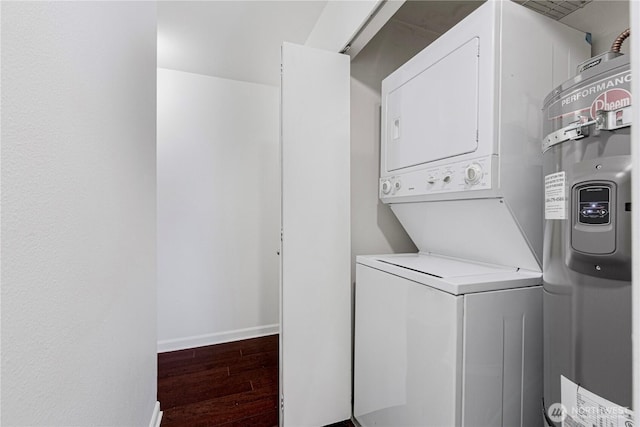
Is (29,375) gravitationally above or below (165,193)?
below

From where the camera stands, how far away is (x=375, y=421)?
60.5 inches

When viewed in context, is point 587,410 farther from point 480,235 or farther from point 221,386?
point 221,386

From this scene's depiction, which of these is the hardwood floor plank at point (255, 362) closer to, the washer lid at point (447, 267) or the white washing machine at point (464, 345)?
the white washing machine at point (464, 345)

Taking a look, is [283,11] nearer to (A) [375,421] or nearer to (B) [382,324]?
(B) [382,324]

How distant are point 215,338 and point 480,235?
8.91 ft

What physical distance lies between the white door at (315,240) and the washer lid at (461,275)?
404 mm

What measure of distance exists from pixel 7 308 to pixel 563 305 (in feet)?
4.51

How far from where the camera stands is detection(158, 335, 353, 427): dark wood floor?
1.88 meters

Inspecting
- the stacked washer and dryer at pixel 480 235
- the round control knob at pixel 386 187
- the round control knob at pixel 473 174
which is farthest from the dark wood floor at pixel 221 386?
the round control knob at pixel 473 174

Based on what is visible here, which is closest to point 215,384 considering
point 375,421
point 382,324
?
point 375,421

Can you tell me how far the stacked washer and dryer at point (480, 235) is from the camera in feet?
3.49

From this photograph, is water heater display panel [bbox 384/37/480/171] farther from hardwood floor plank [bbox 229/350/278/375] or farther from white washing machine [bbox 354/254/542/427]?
hardwood floor plank [bbox 229/350/278/375]

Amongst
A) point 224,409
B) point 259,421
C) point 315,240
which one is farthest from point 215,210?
point 259,421

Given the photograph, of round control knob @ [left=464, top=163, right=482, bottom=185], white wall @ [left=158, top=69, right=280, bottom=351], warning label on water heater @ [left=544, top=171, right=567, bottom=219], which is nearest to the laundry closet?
round control knob @ [left=464, top=163, right=482, bottom=185]
